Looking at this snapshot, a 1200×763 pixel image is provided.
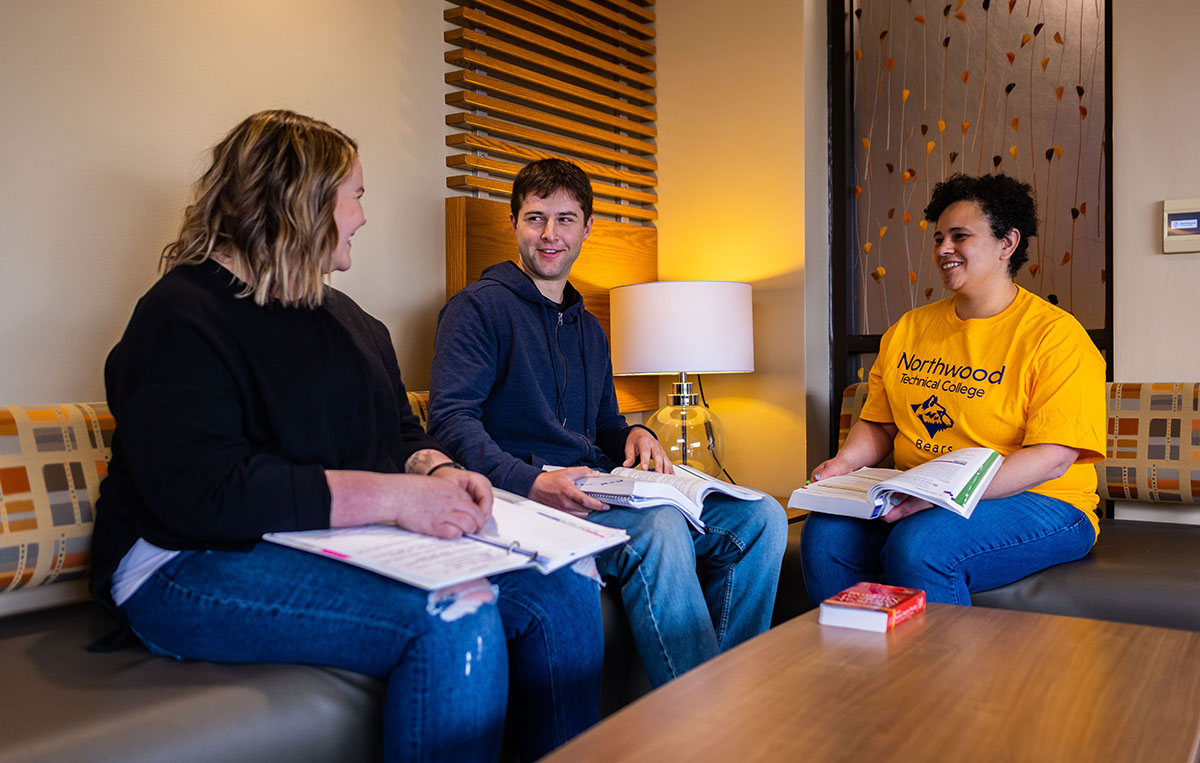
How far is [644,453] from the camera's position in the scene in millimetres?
2277

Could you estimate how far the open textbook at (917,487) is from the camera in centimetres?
179

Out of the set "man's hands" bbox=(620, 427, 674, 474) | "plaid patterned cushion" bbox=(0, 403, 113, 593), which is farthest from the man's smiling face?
"plaid patterned cushion" bbox=(0, 403, 113, 593)

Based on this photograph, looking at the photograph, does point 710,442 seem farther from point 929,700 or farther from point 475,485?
point 929,700

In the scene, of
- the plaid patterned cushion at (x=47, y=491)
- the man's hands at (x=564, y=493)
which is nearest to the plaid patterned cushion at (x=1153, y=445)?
the man's hands at (x=564, y=493)

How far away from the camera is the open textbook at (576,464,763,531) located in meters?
1.86

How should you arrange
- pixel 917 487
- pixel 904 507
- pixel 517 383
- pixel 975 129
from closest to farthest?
pixel 917 487 → pixel 904 507 → pixel 517 383 → pixel 975 129

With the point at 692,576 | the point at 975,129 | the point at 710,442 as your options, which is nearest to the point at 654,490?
the point at 692,576

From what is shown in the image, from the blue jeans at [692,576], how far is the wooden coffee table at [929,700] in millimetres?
397

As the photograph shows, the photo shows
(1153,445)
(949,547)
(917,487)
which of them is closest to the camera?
(917,487)

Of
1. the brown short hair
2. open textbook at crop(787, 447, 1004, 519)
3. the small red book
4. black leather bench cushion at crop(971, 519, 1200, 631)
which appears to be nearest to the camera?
the small red book

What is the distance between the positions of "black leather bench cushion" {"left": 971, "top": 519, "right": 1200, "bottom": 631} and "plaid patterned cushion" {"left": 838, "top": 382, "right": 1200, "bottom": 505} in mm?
352

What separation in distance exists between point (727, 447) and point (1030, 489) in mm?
1412

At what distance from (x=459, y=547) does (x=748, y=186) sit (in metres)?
2.30

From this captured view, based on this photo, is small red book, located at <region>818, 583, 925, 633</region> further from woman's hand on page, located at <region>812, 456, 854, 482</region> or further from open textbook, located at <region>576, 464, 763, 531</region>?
woman's hand on page, located at <region>812, 456, 854, 482</region>
